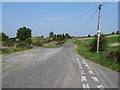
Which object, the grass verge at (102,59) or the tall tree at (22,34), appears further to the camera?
the tall tree at (22,34)

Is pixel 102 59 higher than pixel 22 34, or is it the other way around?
pixel 22 34

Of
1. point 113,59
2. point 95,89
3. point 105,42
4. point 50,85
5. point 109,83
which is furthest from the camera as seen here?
point 105,42

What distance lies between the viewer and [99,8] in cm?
1806

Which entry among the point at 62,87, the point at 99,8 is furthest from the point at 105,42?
the point at 62,87

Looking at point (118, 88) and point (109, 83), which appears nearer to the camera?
point (118, 88)

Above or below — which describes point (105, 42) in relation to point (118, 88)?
above

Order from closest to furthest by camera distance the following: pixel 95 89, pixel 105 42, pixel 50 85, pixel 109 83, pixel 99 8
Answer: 1. pixel 95 89
2. pixel 50 85
3. pixel 109 83
4. pixel 99 8
5. pixel 105 42

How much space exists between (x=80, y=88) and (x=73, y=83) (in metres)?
0.58

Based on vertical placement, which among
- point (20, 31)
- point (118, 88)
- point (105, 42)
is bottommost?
point (118, 88)

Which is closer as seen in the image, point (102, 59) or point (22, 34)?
point (102, 59)

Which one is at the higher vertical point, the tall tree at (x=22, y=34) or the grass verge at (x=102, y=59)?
the tall tree at (x=22, y=34)

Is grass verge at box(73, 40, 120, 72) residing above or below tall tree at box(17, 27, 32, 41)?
below

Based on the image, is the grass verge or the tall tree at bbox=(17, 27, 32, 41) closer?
the grass verge

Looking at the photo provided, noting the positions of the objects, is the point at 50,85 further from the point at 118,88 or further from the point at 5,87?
the point at 118,88
